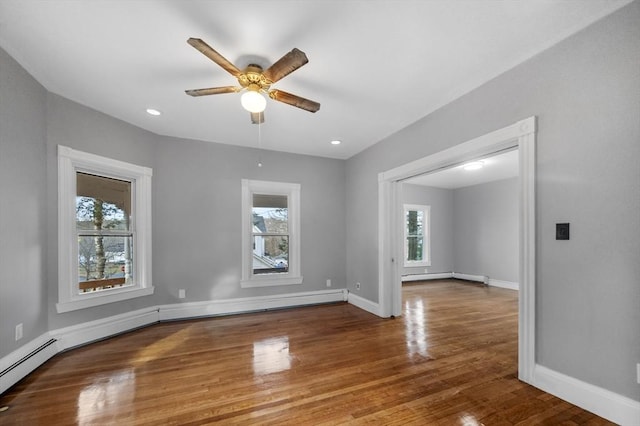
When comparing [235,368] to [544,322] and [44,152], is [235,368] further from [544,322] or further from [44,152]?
[44,152]

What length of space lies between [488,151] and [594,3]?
119 cm

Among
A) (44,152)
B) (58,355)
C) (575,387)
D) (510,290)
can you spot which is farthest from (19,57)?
(510,290)

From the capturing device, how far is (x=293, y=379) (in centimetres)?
Answer: 238

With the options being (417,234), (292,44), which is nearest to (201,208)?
(292,44)

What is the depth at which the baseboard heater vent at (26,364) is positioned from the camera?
2207 millimetres

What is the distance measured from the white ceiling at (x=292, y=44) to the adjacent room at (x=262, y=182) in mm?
19

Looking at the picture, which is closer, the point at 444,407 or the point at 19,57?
the point at 444,407

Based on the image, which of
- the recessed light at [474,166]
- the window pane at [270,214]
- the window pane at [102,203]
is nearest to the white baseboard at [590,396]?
the window pane at [270,214]

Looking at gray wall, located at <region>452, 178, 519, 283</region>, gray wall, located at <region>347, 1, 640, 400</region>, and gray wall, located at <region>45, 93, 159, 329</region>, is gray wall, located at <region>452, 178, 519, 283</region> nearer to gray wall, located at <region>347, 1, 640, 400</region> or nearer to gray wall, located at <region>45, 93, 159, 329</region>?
gray wall, located at <region>347, 1, 640, 400</region>

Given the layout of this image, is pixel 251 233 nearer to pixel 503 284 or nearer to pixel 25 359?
pixel 25 359

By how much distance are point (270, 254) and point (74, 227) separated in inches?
104

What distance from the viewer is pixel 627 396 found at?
173 cm

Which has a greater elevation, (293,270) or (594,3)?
(594,3)

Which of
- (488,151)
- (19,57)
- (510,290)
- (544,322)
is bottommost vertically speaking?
(510,290)
